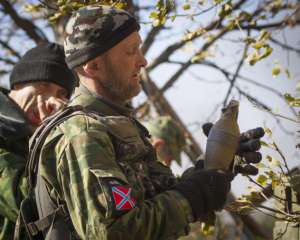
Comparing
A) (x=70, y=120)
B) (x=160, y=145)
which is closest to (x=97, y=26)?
(x=70, y=120)

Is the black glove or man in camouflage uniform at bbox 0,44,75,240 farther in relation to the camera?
man in camouflage uniform at bbox 0,44,75,240

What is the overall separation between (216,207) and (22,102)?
66.7 inches

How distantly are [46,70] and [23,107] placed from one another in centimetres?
39

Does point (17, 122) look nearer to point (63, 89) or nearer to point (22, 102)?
point (22, 102)

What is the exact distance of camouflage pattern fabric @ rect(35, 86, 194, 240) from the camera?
2.56 m

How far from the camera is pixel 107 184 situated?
2572 millimetres

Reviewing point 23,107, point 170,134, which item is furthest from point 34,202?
point 170,134

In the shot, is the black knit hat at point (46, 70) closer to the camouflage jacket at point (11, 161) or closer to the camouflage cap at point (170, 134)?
the camouflage jacket at point (11, 161)

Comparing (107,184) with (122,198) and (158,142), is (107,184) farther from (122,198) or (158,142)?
(158,142)

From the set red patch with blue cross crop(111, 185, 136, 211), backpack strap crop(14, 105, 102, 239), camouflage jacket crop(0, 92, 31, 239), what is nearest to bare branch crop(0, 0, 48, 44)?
camouflage jacket crop(0, 92, 31, 239)

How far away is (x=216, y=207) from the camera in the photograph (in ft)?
9.39

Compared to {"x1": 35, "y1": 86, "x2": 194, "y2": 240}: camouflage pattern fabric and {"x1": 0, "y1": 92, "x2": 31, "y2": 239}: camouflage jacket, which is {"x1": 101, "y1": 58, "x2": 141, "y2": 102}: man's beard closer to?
{"x1": 35, "y1": 86, "x2": 194, "y2": 240}: camouflage pattern fabric

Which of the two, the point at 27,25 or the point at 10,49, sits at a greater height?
the point at 27,25

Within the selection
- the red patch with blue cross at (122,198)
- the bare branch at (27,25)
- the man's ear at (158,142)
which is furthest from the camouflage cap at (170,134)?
the red patch with blue cross at (122,198)
